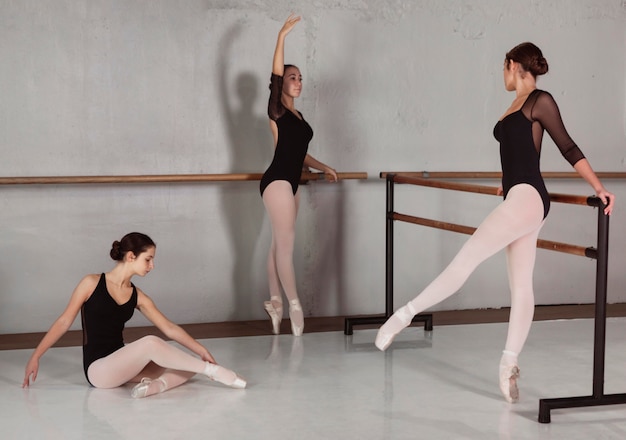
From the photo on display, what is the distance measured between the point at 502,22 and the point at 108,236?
2.81m

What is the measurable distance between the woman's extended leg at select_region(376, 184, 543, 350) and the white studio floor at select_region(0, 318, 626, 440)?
43 centimetres

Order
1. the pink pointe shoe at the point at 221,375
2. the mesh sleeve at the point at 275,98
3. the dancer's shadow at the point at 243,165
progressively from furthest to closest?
the dancer's shadow at the point at 243,165 → the mesh sleeve at the point at 275,98 → the pink pointe shoe at the point at 221,375

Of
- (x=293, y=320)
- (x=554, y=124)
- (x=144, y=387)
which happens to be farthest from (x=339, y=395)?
(x=554, y=124)

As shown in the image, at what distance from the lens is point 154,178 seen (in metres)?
5.23

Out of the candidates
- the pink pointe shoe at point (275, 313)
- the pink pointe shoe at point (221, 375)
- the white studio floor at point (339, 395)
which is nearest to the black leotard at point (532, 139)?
the white studio floor at point (339, 395)

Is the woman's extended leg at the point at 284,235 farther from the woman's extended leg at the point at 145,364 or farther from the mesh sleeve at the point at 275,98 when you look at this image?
the woman's extended leg at the point at 145,364

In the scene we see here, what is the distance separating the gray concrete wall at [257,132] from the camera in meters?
5.25

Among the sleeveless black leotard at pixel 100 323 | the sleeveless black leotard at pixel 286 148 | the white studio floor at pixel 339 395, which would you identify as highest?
the sleeveless black leotard at pixel 286 148

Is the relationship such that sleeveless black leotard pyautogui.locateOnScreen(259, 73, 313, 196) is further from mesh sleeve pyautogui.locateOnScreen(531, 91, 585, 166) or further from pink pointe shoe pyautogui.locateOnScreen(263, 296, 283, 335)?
mesh sleeve pyautogui.locateOnScreen(531, 91, 585, 166)

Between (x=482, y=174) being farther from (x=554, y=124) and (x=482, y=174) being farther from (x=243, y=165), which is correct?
(x=554, y=124)

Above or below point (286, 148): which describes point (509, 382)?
below

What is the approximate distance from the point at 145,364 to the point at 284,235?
1.46 metres

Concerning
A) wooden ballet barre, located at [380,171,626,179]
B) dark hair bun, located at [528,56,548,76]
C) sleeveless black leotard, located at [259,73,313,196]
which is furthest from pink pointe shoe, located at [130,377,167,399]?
wooden ballet barre, located at [380,171,626,179]

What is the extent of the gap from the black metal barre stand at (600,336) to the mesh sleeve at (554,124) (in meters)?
0.19
